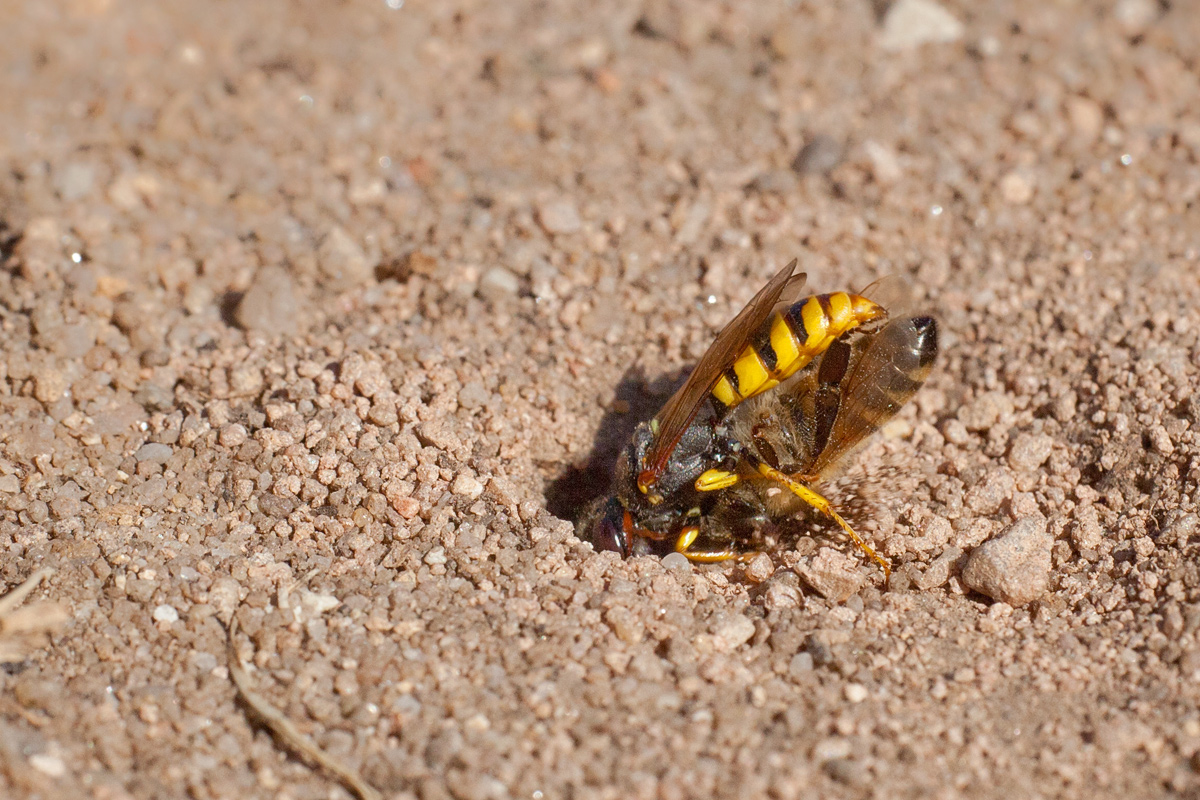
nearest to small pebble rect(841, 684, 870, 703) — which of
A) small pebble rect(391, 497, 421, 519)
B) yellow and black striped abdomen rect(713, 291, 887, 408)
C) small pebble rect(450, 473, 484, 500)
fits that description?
yellow and black striped abdomen rect(713, 291, 887, 408)

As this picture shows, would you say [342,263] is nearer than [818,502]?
No

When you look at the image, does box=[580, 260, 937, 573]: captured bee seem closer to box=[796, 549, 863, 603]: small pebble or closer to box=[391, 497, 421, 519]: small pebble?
box=[796, 549, 863, 603]: small pebble

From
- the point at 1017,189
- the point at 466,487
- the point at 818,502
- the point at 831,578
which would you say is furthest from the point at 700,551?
the point at 1017,189

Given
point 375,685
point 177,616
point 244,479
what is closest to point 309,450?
point 244,479

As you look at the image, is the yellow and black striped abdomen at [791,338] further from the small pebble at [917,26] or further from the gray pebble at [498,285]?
the small pebble at [917,26]

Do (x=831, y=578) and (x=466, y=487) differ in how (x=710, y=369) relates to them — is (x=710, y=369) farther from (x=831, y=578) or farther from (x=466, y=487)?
(x=466, y=487)
